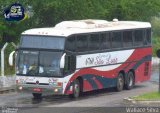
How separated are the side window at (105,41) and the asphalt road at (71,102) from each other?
2.43 meters

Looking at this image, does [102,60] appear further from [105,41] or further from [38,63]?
[38,63]

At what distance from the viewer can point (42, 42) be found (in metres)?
29.4

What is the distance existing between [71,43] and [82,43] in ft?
3.64

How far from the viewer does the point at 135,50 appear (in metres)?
35.0

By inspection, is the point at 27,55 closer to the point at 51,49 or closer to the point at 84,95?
the point at 51,49

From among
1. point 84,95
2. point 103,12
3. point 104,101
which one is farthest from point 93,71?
point 103,12

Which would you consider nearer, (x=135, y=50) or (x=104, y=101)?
(x=104, y=101)

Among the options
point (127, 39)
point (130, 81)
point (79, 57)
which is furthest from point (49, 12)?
point (79, 57)

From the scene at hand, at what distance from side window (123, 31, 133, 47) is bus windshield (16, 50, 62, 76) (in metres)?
6.45

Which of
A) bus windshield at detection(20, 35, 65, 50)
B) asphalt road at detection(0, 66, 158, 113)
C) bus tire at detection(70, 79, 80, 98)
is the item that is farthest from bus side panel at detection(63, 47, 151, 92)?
bus windshield at detection(20, 35, 65, 50)

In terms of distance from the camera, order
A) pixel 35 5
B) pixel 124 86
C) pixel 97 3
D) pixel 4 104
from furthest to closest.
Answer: pixel 97 3 < pixel 35 5 < pixel 124 86 < pixel 4 104

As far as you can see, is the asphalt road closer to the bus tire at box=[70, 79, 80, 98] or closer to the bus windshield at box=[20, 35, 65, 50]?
the bus tire at box=[70, 79, 80, 98]

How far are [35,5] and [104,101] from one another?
14762mm

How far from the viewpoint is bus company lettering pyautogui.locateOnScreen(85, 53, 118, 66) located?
31.2 metres
